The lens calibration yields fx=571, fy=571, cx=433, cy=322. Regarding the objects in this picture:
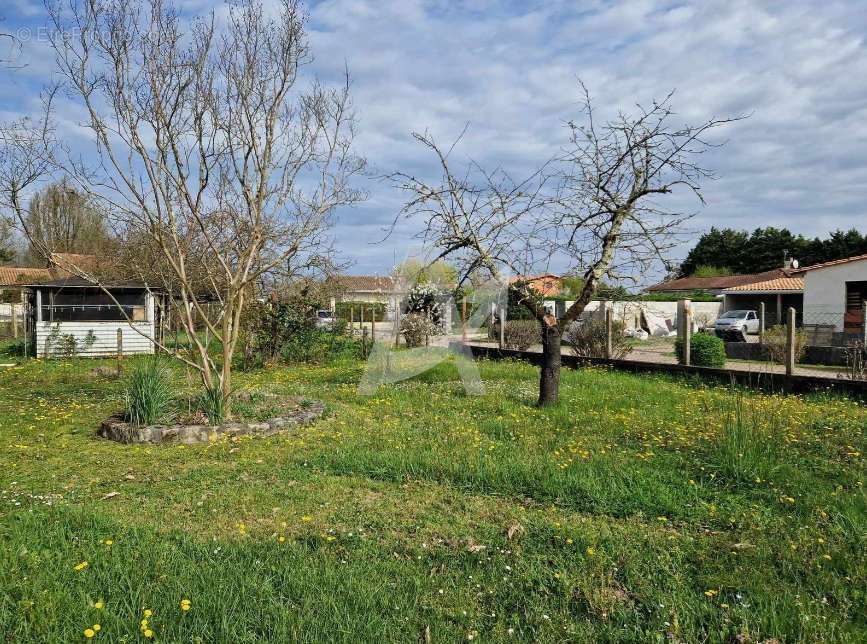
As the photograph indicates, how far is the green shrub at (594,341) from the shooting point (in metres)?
14.1

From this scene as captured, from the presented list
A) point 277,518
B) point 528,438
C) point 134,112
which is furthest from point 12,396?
point 528,438

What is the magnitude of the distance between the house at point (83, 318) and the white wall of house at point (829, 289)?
2342 cm

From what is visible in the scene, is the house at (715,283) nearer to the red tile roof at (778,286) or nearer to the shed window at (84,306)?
the red tile roof at (778,286)

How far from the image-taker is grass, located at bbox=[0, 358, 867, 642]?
8.70 feet

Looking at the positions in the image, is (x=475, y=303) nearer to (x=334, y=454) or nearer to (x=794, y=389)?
(x=794, y=389)

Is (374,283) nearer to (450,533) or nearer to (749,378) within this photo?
(749,378)

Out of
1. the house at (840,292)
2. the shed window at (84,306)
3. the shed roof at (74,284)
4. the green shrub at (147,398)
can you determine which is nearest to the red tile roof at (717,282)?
the house at (840,292)

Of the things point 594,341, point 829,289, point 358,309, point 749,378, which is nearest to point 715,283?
point 829,289

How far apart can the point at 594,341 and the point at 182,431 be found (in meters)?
10.4

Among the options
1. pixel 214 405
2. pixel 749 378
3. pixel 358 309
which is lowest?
pixel 214 405

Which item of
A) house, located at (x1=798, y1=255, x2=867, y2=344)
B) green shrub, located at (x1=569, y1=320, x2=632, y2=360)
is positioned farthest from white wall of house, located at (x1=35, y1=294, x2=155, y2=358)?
house, located at (x1=798, y1=255, x2=867, y2=344)

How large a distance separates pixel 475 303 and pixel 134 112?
707cm

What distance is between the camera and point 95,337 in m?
Result: 17.7

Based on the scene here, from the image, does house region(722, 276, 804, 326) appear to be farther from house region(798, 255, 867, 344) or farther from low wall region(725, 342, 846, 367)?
low wall region(725, 342, 846, 367)
